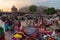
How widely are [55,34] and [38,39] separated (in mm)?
530

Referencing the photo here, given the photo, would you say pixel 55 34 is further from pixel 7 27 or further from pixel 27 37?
pixel 7 27

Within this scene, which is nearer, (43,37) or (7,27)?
(43,37)

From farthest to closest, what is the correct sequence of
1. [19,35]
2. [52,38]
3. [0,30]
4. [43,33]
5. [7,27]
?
[7,27] → [43,33] → [52,38] → [19,35] → [0,30]

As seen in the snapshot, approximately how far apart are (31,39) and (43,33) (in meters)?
1.16

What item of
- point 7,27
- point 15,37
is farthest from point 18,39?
point 7,27

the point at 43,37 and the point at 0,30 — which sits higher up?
the point at 0,30

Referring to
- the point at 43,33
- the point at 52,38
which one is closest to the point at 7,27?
the point at 43,33

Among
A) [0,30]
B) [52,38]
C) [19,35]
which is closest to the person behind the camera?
[0,30]

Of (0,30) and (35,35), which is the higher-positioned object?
(0,30)

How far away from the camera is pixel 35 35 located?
6168 mm

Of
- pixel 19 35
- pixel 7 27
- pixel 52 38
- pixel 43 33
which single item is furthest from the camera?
pixel 7 27

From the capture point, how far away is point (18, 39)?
5301 mm

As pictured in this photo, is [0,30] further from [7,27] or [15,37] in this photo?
[7,27]

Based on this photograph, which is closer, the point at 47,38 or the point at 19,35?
the point at 19,35
